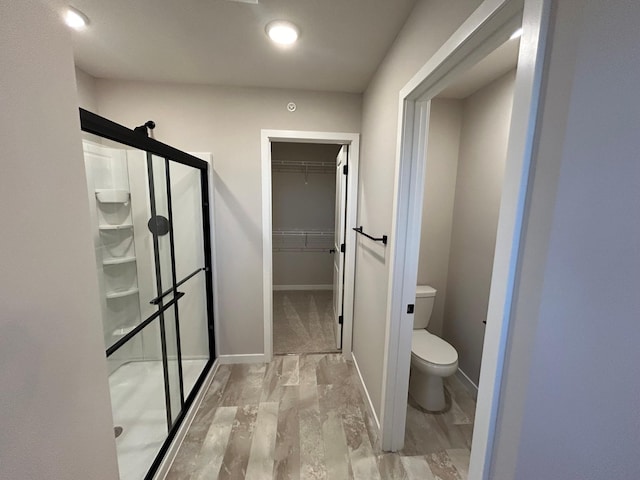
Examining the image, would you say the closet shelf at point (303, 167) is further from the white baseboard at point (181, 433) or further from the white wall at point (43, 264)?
the white wall at point (43, 264)

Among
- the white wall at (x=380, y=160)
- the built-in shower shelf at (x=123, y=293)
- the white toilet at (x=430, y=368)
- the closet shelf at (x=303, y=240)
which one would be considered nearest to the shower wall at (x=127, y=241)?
the built-in shower shelf at (x=123, y=293)

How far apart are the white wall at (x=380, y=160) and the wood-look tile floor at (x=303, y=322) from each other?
1.94ft

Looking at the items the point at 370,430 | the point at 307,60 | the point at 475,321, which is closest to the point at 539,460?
the point at 370,430

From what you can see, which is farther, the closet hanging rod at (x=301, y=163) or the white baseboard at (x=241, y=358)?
the closet hanging rod at (x=301, y=163)

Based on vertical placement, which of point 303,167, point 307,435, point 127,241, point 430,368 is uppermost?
point 303,167

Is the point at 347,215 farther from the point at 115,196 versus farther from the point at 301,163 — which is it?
the point at 301,163

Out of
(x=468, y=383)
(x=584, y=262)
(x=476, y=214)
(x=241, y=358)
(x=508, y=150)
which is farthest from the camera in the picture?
(x=241, y=358)

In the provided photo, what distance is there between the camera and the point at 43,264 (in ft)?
1.93

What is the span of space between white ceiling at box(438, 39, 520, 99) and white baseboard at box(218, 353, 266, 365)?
2.59m

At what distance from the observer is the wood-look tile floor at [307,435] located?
1488 mm

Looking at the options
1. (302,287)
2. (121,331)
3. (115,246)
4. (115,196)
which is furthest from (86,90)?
(302,287)

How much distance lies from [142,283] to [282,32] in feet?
5.64

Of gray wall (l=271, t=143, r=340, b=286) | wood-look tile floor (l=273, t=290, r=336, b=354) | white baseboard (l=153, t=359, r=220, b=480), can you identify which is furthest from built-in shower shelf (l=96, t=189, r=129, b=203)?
gray wall (l=271, t=143, r=340, b=286)

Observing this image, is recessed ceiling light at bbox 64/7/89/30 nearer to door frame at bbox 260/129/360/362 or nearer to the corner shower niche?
the corner shower niche
